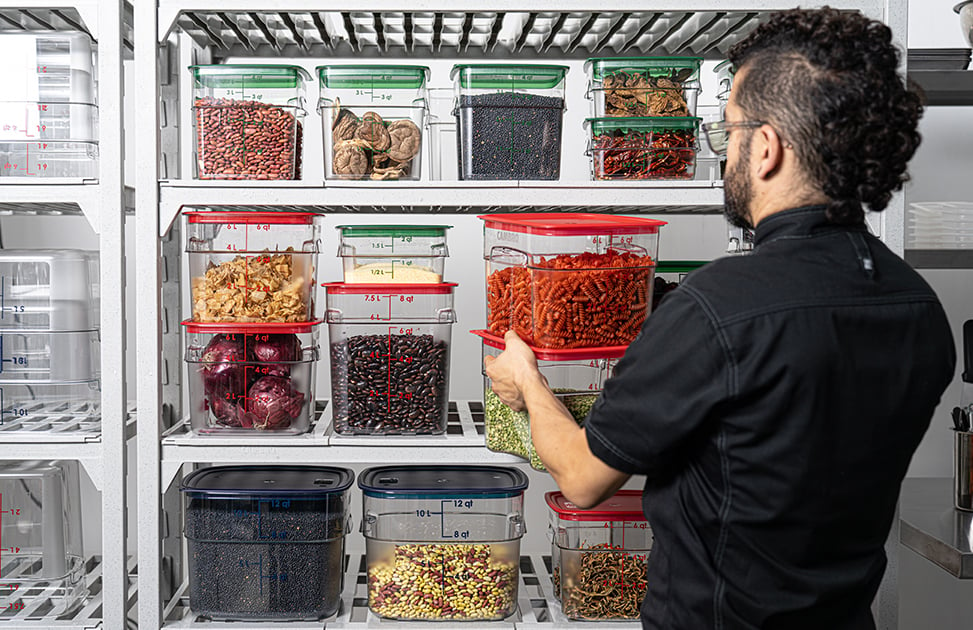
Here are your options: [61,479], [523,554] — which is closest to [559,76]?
[523,554]

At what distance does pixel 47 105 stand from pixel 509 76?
3.57 ft

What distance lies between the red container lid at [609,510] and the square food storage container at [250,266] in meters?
0.74

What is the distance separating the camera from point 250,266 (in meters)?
1.97

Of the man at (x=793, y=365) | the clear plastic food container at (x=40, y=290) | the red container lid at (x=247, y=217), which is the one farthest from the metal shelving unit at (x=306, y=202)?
the man at (x=793, y=365)

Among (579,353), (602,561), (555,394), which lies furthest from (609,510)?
(579,353)

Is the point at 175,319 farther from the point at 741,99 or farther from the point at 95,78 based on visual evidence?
the point at 741,99

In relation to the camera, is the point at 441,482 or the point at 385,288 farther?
the point at 441,482

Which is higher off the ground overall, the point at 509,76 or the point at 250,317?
the point at 509,76

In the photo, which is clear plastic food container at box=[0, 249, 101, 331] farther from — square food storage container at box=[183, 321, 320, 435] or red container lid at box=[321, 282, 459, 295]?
red container lid at box=[321, 282, 459, 295]

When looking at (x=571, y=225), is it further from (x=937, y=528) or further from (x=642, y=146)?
(x=937, y=528)

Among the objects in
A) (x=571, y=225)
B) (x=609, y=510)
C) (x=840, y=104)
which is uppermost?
(x=840, y=104)

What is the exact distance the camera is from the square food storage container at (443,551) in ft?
6.48

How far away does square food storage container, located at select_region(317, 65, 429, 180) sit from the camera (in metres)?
1.95

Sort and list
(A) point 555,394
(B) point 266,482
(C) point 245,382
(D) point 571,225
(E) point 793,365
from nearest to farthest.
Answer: (E) point 793,365
(D) point 571,225
(A) point 555,394
(C) point 245,382
(B) point 266,482
